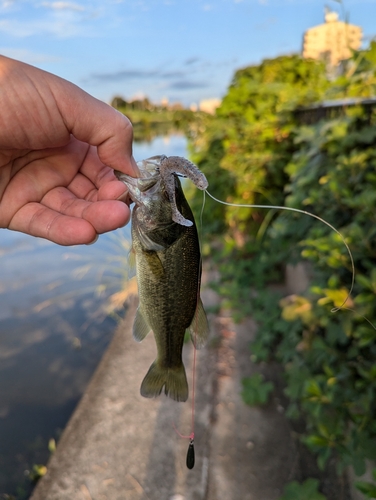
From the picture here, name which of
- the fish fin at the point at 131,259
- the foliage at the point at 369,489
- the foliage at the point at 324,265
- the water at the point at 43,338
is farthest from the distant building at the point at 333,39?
the water at the point at 43,338

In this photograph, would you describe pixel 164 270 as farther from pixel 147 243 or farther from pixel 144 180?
pixel 144 180

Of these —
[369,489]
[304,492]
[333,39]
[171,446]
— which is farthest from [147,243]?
[333,39]

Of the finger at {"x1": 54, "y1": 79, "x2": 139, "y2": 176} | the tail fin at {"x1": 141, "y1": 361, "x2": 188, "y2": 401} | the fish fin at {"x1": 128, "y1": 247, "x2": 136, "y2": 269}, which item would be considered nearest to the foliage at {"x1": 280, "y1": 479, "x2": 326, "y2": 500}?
the tail fin at {"x1": 141, "y1": 361, "x2": 188, "y2": 401}

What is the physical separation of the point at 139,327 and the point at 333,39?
13.7ft

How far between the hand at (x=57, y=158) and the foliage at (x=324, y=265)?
1306mm

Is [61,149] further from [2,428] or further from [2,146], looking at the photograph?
[2,428]

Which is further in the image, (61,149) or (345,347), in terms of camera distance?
(345,347)

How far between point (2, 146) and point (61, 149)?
336mm

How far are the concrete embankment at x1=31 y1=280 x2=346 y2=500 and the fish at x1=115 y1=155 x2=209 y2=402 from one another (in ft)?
5.63

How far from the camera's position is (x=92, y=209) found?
165 cm

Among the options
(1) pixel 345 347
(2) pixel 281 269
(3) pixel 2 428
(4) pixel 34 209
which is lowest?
(3) pixel 2 428

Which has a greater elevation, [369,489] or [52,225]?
[52,225]

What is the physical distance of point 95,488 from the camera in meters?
2.99

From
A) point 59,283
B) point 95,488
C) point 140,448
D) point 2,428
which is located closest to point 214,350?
point 140,448
